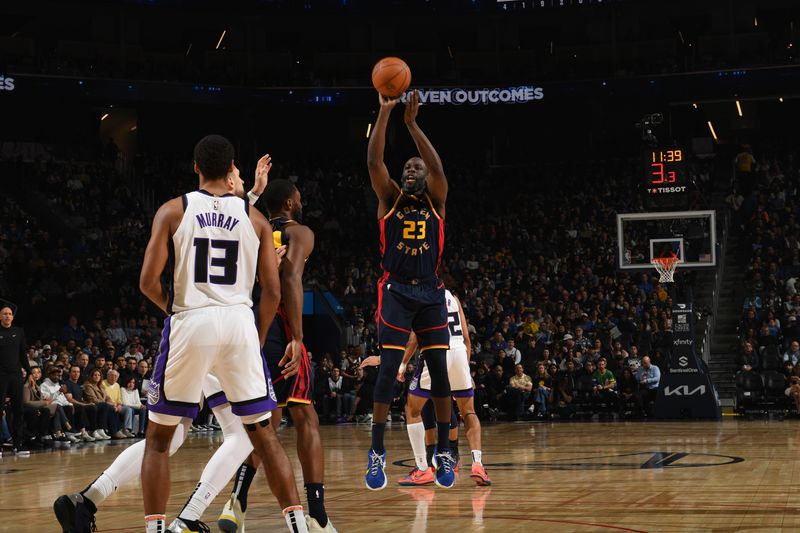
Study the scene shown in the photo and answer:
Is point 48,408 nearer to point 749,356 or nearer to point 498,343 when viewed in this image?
point 498,343

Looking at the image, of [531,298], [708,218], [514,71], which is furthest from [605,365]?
[514,71]

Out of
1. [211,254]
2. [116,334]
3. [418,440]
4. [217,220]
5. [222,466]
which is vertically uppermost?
[217,220]

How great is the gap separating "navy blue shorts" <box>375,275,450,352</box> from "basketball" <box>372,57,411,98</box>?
4.30 ft

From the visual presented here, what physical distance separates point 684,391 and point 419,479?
415 inches

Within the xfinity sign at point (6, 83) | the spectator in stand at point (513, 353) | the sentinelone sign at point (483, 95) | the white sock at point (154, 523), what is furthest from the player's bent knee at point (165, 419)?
the sentinelone sign at point (483, 95)

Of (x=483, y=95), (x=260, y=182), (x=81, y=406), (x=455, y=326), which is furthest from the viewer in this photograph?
(x=483, y=95)

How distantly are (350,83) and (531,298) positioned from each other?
391 inches

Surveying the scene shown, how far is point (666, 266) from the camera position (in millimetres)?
18219

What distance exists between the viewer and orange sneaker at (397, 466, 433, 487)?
7.94 meters

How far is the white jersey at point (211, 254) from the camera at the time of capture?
187 inches

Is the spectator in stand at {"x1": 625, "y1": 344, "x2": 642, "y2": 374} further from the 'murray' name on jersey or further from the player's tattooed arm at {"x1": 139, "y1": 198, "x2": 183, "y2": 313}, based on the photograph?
the player's tattooed arm at {"x1": 139, "y1": 198, "x2": 183, "y2": 313}

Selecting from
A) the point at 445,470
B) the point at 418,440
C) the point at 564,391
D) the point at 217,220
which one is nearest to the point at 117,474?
the point at 217,220

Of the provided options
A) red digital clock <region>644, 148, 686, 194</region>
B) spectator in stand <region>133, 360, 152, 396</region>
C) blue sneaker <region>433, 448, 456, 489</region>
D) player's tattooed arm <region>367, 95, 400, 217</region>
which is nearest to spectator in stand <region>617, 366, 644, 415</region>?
red digital clock <region>644, 148, 686, 194</region>

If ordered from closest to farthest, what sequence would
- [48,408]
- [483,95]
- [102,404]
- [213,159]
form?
[213,159] < [48,408] < [102,404] < [483,95]
